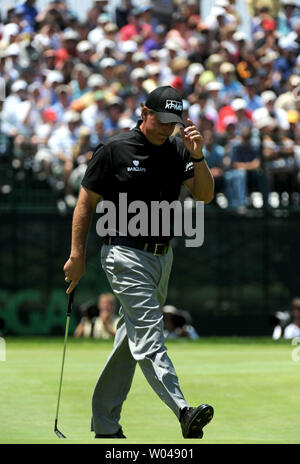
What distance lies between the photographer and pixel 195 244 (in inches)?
600

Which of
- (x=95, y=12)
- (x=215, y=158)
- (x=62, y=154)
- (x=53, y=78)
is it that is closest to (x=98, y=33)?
(x=95, y=12)

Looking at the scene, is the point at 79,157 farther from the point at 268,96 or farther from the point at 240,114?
the point at 268,96

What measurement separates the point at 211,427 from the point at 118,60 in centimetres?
1207

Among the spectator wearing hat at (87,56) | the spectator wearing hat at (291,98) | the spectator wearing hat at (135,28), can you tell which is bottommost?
the spectator wearing hat at (291,98)

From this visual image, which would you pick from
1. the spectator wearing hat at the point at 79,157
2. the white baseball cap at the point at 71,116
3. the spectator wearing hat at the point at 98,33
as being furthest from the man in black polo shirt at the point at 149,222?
the spectator wearing hat at the point at 98,33

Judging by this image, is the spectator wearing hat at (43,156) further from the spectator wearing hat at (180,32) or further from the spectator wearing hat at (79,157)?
the spectator wearing hat at (180,32)

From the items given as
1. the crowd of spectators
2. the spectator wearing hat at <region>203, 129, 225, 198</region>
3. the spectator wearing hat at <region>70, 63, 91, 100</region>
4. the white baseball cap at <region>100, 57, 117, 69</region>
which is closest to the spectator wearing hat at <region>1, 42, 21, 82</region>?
the crowd of spectators

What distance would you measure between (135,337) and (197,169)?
1.13m

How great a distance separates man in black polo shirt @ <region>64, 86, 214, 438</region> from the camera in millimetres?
6566

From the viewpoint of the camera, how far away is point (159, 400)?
28.0 feet

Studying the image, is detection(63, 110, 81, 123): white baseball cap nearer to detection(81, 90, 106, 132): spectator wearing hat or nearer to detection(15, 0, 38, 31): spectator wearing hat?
detection(81, 90, 106, 132): spectator wearing hat

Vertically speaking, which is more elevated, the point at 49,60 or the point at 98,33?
the point at 98,33

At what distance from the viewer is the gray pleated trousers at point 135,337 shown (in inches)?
254

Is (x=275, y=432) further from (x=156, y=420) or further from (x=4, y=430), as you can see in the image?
(x=4, y=430)
